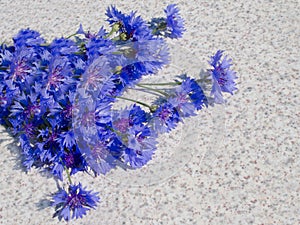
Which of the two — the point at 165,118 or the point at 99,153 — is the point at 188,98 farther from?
the point at 99,153

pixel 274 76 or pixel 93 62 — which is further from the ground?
pixel 93 62

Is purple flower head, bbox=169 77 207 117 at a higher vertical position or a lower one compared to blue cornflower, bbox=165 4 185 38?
lower

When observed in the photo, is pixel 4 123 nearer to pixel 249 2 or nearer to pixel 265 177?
pixel 265 177

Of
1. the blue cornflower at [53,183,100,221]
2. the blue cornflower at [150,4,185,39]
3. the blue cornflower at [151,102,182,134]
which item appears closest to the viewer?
the blue cornflower at [53,183,100,221]

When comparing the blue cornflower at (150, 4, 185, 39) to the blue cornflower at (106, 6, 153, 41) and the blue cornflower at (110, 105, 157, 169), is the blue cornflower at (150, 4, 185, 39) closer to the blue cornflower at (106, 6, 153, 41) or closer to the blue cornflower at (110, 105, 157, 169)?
the blue cornflower at (106, 6, 153, 41)

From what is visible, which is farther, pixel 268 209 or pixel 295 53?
pixel 295 53

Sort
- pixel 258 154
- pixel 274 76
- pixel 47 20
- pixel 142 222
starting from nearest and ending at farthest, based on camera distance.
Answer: pixel 142 222 < pixel 258 154 < pixel 274 76 < pixel 47 20

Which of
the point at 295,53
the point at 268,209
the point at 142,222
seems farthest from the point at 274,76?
the point at 142,222

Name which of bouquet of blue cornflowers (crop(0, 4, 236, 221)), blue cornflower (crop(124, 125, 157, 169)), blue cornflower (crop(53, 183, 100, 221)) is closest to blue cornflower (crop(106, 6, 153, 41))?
bouquet of blue cornflowers (crop(0, 4, 236, 221))
